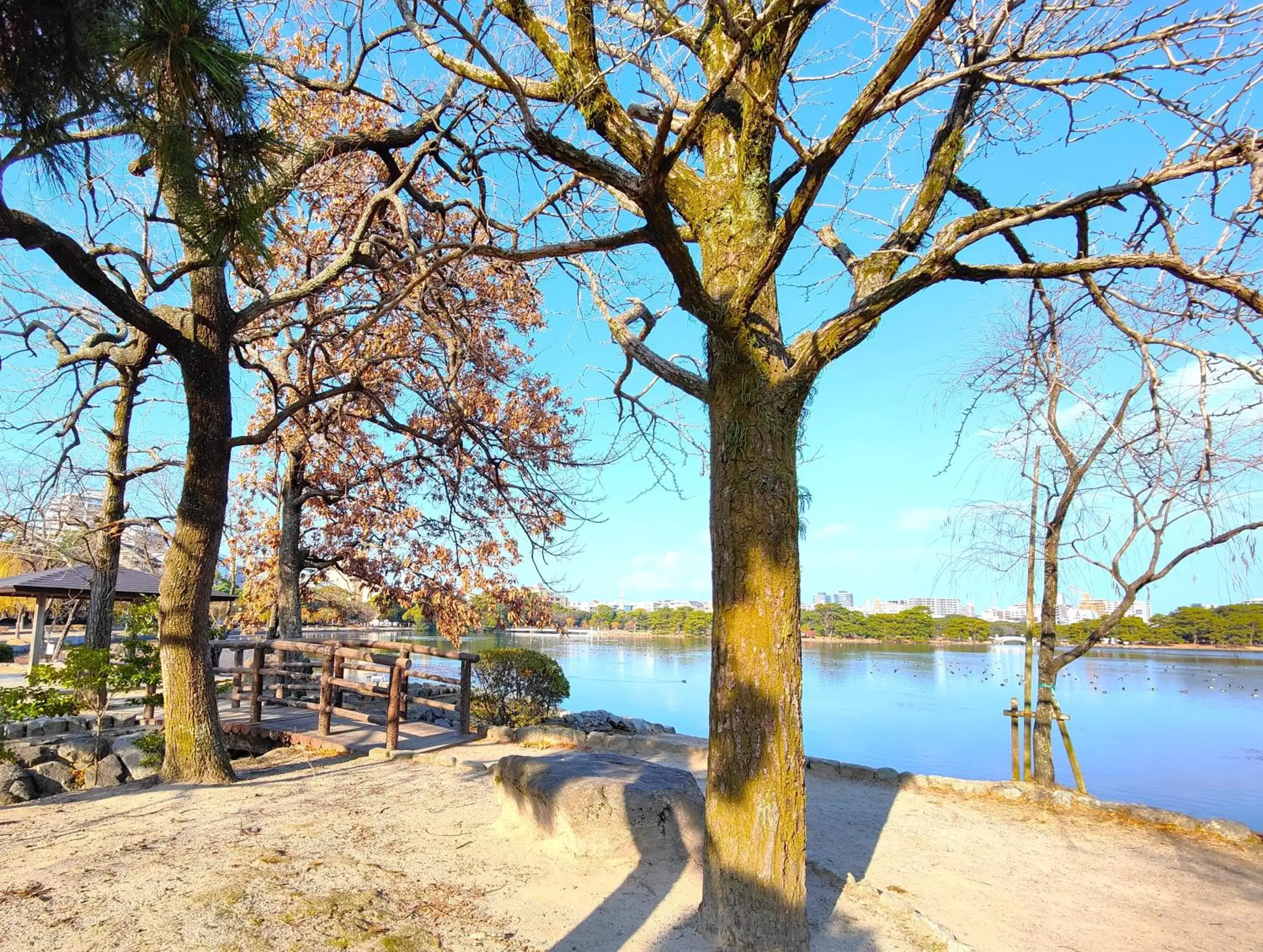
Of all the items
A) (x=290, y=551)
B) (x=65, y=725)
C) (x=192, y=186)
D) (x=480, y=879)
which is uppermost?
(x=192, y=186)

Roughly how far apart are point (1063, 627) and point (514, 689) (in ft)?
29.8

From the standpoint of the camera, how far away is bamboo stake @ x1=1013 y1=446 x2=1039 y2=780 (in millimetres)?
7066

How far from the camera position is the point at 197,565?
217 inches

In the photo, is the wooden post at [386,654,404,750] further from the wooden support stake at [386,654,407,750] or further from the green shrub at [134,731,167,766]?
the green shrub at [134,731,167,766]

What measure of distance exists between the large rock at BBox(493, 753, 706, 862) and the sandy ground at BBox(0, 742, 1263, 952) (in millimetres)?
94

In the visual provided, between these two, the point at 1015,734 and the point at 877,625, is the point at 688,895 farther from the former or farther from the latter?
the point at 877,625

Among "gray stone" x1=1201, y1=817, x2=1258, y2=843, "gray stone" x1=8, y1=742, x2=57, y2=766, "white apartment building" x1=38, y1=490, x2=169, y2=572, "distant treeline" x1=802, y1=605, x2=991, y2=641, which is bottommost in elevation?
"distant treeline" x1=802, y1=605, x2=991, y2=641

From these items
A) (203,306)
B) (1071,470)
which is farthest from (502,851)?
(1071,470)

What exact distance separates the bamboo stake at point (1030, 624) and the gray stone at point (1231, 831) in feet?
5.50

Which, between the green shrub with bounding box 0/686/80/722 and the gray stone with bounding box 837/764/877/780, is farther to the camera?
the gray stone with bounding box 837/764/877/780

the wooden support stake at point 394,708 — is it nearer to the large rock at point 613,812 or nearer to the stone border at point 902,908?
the large rock at point 613,812

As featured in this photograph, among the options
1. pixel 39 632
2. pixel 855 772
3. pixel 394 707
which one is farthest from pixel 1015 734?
pixel 39 632

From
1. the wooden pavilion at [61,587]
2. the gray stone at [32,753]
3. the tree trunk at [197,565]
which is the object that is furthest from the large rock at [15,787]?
the wooden pavilion at [61,587]

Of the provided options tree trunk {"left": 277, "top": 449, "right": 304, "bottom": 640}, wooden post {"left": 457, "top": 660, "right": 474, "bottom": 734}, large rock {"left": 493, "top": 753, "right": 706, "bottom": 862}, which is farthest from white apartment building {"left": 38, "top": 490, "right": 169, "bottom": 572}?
large rock {"left": 493, "top": 753, "right": 706, "bottom": 862}
